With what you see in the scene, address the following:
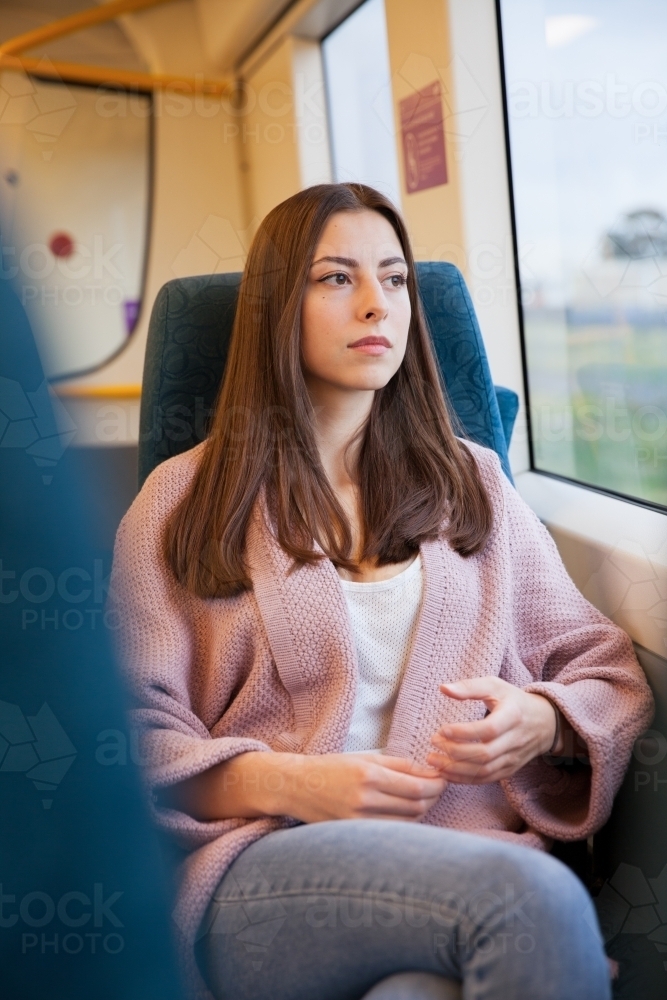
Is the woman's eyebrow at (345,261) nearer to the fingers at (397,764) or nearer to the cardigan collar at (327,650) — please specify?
the cardigan collar at (327,650)

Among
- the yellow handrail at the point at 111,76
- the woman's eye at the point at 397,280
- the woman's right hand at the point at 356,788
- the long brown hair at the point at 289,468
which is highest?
the yellow handrail at the point at 111,76

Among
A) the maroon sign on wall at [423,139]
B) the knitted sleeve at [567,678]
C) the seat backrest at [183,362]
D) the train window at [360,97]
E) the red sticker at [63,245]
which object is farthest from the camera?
the red sticker at [63,245]

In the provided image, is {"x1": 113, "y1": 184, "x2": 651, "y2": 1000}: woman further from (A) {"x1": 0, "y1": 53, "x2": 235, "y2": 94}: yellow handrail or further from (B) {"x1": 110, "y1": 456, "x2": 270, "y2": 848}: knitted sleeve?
(A) {"x1": 0, "y1": 53, "x2": 235, "y2": 94}: yellow handrail

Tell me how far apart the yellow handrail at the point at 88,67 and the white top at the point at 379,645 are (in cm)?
146

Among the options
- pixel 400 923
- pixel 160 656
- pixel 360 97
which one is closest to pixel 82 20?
pixel 360 97

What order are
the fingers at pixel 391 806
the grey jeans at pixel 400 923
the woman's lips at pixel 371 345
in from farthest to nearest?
1. the woman's lips at pixel 371 345
2. the fingers at pixel 391 806
3. the grey jeans at pixel 400 923

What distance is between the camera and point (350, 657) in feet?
3.33

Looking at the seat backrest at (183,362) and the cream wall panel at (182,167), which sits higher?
the cream wall panel at (182,167)

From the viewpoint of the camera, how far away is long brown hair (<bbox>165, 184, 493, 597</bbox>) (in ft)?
3.57

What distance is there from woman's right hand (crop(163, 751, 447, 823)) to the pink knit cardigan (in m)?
0.04

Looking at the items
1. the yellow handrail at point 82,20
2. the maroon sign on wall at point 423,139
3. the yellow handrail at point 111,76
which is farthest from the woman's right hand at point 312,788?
the yellow handrail at point 111,76

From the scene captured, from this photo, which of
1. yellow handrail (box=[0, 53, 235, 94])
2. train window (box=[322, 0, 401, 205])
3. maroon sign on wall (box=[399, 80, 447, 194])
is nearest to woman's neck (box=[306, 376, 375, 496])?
maroon sign on wall (box=[399, 80, 447, 194])

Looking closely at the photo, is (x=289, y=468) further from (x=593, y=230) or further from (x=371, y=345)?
(x=593, y=230)

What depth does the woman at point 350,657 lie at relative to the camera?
78cm
